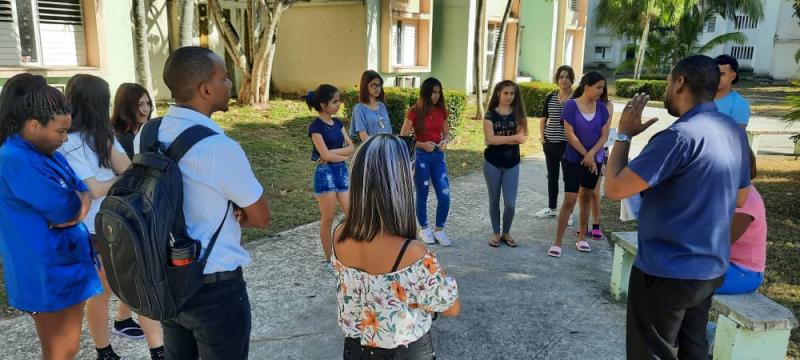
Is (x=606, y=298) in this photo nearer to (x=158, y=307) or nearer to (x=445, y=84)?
(x=158, y=307)

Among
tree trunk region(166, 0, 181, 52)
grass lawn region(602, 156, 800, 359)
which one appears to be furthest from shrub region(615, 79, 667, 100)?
tree trunk region(166, 0, 181, 52)

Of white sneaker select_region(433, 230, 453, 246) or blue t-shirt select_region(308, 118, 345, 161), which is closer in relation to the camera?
blue t-shirt select_region(308, 118, 345, 161)

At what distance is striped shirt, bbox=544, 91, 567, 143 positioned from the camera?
6.02m

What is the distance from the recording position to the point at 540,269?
16.2ft

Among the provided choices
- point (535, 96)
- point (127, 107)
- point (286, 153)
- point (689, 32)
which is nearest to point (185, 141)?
point (127, 107)

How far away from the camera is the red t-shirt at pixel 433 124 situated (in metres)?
5.39

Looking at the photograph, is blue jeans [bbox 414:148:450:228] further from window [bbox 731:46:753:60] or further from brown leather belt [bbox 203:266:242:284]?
window [bbox 731:46:753:60]

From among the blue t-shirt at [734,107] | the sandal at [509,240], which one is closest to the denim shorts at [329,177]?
the sandal at [509,240]

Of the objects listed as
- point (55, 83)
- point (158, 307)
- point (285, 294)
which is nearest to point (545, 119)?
point (285, 294)

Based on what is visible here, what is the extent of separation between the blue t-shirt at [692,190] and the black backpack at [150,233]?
6.30 feet

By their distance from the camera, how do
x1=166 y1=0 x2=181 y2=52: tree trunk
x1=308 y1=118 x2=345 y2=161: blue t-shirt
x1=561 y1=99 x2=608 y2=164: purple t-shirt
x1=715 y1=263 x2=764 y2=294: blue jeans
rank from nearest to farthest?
x1=715 y1=263 x2=764 y2=294: blue jeans, x1=308 y1=118 x2=345 y2=161: blue t-shirt, x1=561 y1=99 x2=608 y2=164: purple t-shirt, x1=166 y1=0 x2=181 y2=52: tree trunk

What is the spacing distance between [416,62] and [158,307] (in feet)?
51.6

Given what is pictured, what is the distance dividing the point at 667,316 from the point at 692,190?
24.3 inches

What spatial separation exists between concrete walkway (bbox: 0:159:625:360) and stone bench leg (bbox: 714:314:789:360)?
25.7 inches
